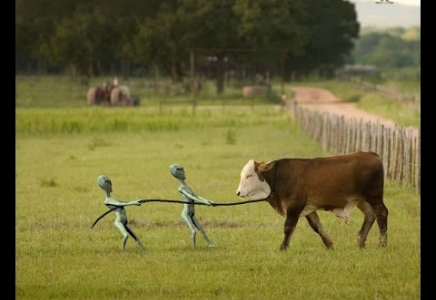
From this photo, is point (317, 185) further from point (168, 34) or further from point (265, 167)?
point (168, 34)

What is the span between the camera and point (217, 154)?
85.9 ft

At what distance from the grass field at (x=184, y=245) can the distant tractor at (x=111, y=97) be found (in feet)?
83.5

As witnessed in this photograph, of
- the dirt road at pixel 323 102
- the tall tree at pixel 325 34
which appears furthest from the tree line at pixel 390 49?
the tall tree at pixel 325 34

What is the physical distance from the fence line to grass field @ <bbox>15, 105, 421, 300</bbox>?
370 millimetres

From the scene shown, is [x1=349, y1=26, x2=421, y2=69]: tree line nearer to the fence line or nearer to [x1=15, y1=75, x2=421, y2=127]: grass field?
[x1=15, y1=75, x2=421, y2=127]: grass field

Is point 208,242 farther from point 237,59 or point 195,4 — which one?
point 237,59

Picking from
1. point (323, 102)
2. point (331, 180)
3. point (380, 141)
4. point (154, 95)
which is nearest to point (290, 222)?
point (331, 180)

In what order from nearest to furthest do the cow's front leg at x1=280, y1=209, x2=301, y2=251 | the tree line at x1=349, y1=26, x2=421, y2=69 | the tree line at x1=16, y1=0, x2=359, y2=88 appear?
1. the cow's front leg at x1=280, y1=209, x2=301, y2=251
2. the tree line at x1=16, y1=0, x2=359, y2=88
3. the tree line at x1=349, y1=26, x2=421, y2=69

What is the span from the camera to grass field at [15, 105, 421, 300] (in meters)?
10.1

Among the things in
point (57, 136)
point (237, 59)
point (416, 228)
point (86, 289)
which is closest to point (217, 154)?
point (57, 136)

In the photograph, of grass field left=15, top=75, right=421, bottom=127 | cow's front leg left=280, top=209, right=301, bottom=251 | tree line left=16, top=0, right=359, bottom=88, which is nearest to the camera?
cow's front leg left=280, top=209, right=301, bottom=251

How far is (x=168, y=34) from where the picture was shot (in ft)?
168

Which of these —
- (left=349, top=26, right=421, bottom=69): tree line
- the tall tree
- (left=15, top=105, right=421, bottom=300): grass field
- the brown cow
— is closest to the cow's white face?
the brown cow
